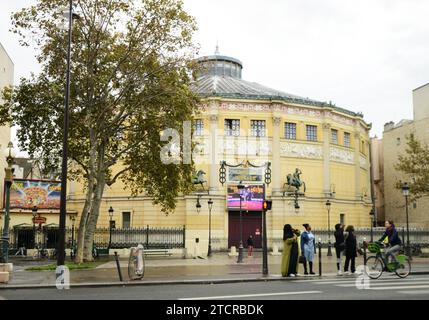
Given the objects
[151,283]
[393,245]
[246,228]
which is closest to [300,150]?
[246,228]

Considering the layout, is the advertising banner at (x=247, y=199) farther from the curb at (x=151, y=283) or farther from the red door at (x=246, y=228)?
the curb at (x=151, y=283)

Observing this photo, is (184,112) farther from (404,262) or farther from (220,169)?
(220,169)

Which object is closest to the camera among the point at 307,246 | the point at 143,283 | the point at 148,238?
the point at 143,283

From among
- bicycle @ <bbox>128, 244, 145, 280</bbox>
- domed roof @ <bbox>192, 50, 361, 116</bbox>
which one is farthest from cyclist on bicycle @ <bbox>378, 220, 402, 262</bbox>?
domed roof @ <bbox>192, 50, 361, 116</bbox>

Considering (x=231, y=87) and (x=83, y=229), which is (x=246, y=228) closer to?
(x=231, y=87)

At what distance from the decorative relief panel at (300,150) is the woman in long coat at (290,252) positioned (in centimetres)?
2970

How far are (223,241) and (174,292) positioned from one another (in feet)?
103

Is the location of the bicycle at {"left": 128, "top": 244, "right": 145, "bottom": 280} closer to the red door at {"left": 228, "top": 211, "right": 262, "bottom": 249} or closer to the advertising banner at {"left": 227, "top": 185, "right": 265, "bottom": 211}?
the advertising banner at {"left": 227, "top": 185, "right": 265, "bottom": 211}

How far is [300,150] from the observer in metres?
48.3

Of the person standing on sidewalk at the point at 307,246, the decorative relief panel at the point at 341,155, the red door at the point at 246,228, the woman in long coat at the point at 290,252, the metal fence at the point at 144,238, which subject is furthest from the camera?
the decorative relief panel at the point at 341,155

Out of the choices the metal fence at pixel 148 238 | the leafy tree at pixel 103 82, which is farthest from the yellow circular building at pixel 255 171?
the leafy tree at pixel 103 82

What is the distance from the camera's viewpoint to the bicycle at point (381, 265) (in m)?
17.1

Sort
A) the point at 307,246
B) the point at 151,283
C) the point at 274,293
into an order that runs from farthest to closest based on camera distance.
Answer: the point at 307,246 → the point at 151,283 → the point at 274,293

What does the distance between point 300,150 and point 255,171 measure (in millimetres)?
5334
